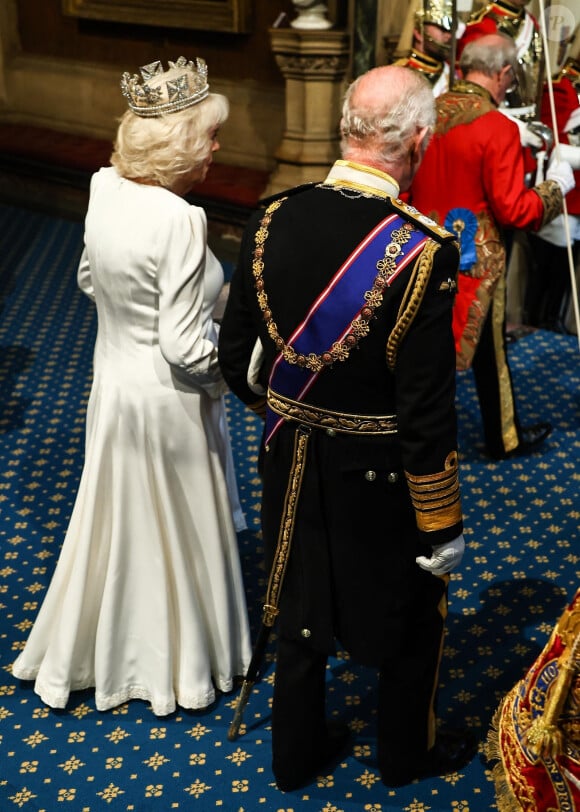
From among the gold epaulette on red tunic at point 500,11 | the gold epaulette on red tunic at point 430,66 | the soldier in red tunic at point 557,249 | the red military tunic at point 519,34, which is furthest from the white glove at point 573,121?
the gold epaulette on red tunic at point 430,66

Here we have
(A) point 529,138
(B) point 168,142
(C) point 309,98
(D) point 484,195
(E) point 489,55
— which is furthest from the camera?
(C) point 309,98

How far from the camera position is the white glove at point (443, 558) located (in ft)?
7.06

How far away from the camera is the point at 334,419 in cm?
213

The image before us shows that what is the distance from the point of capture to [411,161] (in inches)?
83.5

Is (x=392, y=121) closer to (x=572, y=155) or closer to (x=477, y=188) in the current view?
(x=477, y=188)

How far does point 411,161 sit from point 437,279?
0.31 meters

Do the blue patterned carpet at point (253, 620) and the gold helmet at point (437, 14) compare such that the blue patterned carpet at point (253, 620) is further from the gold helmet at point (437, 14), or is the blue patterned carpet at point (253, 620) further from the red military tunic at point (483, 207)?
the gold helmet at point (437, 14)

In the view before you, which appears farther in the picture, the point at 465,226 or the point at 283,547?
the point at 465,226

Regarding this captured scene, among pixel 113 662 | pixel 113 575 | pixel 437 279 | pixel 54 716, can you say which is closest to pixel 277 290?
pixel 437 279

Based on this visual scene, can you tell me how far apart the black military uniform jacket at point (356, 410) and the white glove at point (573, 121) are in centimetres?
317

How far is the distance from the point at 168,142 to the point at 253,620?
58.5 inches

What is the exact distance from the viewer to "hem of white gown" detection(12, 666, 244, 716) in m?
2.77

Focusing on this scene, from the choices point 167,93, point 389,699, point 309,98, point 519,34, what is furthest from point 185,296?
point 309,98

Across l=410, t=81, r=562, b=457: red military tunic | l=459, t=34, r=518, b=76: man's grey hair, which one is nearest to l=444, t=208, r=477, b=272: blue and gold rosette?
l=410, t=81, r=562, b=457: red military tunic
